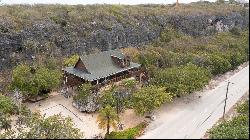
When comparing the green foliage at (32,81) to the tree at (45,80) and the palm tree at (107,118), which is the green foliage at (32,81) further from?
the palm tree at (107,118)

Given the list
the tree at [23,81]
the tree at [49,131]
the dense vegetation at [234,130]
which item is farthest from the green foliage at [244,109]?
the tree at [23,81]

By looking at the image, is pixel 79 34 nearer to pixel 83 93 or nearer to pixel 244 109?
pixel 83 93

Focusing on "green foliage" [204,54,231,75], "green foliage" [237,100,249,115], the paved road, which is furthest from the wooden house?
"green foliage" [237,100,249,115]

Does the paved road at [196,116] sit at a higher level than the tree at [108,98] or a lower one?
lower

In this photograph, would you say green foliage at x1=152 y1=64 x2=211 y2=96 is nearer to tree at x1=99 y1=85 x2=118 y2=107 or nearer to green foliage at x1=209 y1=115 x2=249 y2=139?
tree at x1=99 y1=85 x2=118 y2=107

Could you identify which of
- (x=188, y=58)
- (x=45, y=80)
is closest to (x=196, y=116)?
(x=188, y=58)

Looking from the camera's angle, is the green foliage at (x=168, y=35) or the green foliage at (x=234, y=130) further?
the green foliage at (x=168, y=35)

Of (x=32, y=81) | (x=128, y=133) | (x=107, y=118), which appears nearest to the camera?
(x=107, y=118)
